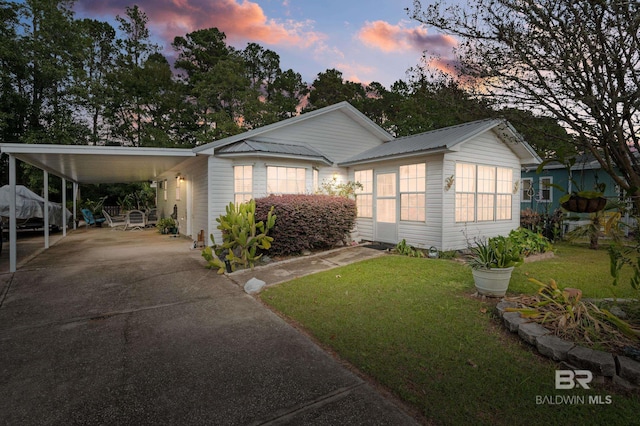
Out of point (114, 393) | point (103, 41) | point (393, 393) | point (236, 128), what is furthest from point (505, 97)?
point (103, 41)

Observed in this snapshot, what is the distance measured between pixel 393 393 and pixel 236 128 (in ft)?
72.4

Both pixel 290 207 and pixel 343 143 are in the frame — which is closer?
pixel 290 207

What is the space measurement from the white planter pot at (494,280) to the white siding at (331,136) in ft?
25.2

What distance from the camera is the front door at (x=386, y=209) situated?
30.9 feet

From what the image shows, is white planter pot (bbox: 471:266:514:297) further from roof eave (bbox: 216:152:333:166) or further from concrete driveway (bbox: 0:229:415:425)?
roof eave (bbox: 216:152:333:166)

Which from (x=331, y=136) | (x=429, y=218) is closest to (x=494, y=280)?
(x=429, y=218)

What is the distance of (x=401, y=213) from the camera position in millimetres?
9227

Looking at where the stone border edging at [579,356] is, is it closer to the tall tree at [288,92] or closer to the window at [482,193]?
the window at [482,193]

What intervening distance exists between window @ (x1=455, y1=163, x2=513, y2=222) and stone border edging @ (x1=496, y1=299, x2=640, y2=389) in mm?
5530

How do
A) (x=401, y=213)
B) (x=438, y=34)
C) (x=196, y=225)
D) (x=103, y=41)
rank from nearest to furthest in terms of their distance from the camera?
(x=438, y=34) < (x=401, y=213) < (x=196, y=225) < (x=103, y=41)

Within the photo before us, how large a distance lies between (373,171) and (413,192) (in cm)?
175

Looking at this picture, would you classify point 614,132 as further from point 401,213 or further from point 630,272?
point 401,213

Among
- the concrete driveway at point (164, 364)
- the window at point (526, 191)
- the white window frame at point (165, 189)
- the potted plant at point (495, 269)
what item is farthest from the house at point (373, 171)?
the window at point (526, 191)

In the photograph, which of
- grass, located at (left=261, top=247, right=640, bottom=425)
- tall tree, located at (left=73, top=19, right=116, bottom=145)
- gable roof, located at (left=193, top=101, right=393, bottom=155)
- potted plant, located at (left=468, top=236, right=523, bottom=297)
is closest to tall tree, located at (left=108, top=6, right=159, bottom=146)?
tall tree, located at (left=73, top=19, right=116, bottom=145)
